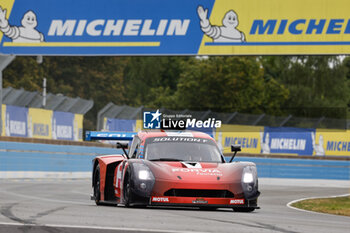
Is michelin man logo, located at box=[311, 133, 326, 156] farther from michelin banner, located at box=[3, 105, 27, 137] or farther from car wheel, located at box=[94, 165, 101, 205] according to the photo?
car wheel, located at box=[94, 165, 101, 205]

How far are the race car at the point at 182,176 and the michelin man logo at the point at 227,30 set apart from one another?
15683 mm

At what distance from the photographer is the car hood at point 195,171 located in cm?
1188

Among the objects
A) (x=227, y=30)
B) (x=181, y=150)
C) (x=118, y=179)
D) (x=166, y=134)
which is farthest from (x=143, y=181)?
(x=227, y=30)

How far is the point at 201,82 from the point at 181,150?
5009 centimetres

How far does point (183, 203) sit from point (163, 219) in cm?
178

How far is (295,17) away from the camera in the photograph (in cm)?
Answer: 2883

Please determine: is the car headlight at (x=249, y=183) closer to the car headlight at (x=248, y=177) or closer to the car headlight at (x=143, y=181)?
the car headlight at (x=248, y=177)

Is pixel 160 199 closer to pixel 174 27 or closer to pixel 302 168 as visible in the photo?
pixel 174 27

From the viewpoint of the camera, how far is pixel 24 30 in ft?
102

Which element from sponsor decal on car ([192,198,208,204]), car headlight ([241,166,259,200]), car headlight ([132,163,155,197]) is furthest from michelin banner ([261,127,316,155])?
car headlight ([132,163,155,197])

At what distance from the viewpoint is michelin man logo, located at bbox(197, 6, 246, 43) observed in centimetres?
2889

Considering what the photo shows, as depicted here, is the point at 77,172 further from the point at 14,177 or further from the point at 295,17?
the point at 295,17

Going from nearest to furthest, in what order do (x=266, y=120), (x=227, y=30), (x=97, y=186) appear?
1. (x=97, y=186)
2. (x=227, y=30)
3. (x=266, y=120)

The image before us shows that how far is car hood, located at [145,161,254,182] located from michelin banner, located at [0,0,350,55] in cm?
1659
